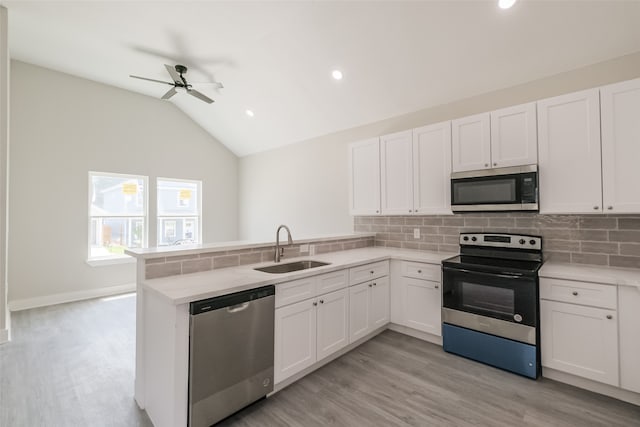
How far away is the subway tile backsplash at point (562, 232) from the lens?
241 cm

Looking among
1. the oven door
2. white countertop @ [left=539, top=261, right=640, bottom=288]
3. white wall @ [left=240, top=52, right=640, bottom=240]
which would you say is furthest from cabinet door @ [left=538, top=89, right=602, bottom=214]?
the oven door

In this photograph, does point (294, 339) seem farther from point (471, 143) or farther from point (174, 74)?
point (174, 74)

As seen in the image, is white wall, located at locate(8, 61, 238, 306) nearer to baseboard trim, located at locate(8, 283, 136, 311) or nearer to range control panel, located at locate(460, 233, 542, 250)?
baseboard trim, located at locate(8, 283, 136, 311)

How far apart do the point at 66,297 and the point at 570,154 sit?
22.6 ft

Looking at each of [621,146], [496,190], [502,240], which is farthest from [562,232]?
[621,146]

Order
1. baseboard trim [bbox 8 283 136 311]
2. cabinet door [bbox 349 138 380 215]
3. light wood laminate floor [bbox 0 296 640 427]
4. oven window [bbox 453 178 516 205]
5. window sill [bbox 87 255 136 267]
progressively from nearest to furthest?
light wood laminate floor [bbox 0 296 640 427], oven window [bbox 453 178 516 205], cabinet door [bbox 349 138 380 215], baseboard trim [bbox 8 283 136 311], window sill [bbox 87 255 136 267]

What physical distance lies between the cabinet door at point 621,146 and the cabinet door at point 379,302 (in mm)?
2021

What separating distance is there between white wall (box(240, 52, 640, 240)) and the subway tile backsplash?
1.27 metres

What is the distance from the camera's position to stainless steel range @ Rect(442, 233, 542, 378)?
2.31m

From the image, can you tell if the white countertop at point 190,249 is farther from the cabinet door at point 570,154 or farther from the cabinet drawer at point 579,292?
the cabinet door at point 570,154

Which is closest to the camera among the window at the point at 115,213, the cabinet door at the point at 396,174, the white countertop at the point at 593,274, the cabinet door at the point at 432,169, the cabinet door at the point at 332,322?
the white countertop at the point at 593,274

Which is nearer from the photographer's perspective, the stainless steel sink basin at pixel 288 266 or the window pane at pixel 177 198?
the stainless steel sink basin at pixel 288 266

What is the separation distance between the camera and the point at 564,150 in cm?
241

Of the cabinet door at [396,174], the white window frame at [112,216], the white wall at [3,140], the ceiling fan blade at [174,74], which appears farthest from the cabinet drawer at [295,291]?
the white window frame at [112,216]
